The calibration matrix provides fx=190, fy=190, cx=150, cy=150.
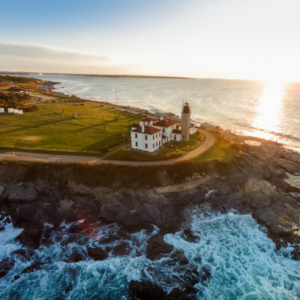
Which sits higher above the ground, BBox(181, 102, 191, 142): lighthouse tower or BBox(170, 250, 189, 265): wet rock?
BBox(181, 102, 191, 142): lighthouse tower

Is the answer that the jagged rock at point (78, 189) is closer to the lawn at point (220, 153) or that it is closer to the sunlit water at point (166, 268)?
the sunlit water at point (166, 268)

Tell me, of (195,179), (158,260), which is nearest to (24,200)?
(158,260)

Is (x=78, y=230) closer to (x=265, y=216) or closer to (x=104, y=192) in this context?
(x=104, y=192)

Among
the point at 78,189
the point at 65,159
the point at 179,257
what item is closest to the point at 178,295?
the point at 179,257

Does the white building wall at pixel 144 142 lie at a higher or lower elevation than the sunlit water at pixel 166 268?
higher

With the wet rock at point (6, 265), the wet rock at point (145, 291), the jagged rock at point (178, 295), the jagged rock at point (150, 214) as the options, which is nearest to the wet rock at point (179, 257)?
→ the jagged rock at point (178, 295)

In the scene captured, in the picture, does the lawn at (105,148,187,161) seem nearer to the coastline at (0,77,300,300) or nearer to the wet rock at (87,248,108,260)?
the coastline at (0,77,300,300)

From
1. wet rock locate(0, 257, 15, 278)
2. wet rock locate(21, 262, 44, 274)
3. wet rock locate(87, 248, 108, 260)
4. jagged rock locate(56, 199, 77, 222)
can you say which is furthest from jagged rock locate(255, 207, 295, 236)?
wet rock locate(0, 257, 15, 278)
